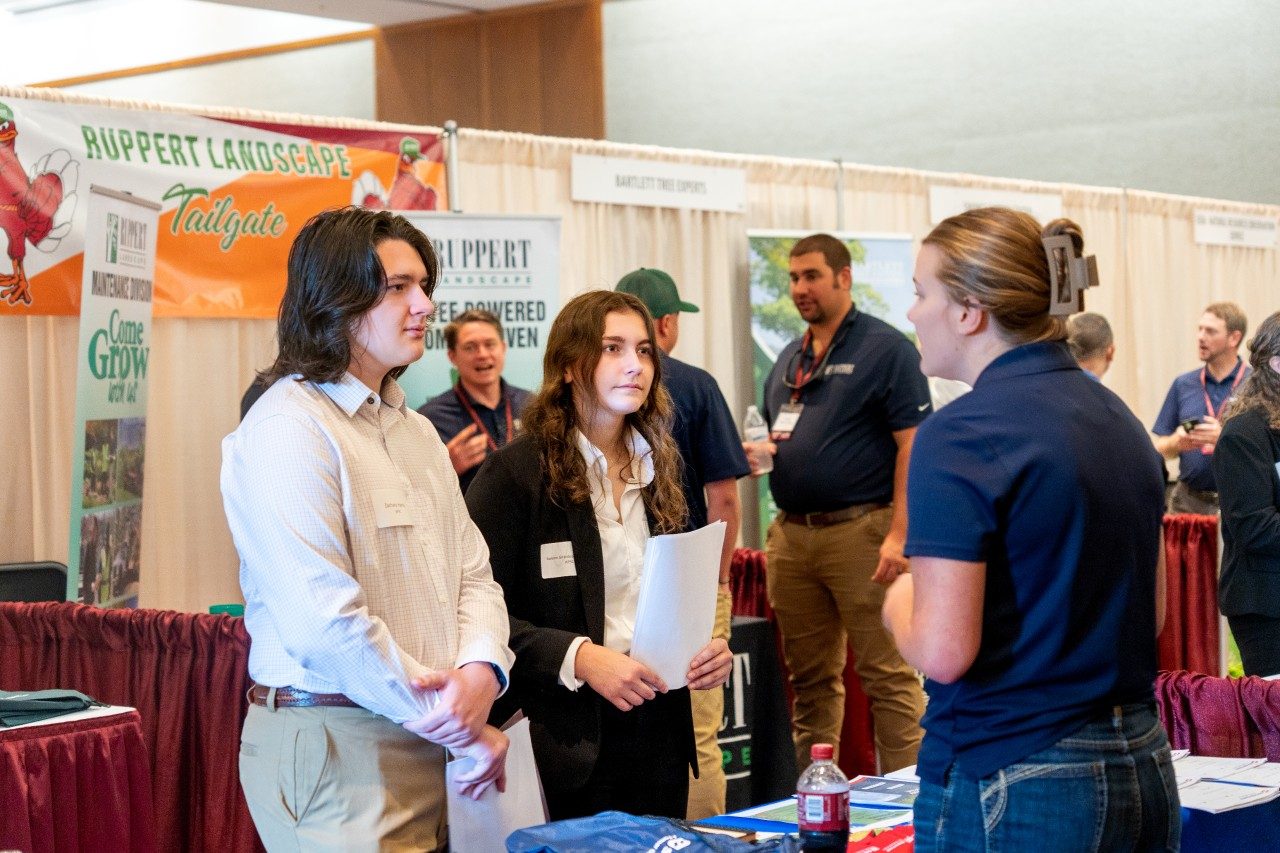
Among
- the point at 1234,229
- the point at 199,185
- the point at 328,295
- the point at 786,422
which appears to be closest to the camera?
the point at 328,295

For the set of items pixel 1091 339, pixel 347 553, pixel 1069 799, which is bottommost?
pixel 1069 799

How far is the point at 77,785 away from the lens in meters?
2.82

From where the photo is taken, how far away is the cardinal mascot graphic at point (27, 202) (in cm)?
459

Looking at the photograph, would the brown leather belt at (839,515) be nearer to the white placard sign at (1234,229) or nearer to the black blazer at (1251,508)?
the black blazer at (1251,508)

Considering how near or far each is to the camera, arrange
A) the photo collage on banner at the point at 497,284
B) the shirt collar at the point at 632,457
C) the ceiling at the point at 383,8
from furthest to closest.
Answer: the ceiling at the point at 383,8
the photo collage on banner at the point at 497,284
the shirt collar at the point at 632,457

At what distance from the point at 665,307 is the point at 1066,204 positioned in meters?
4.66

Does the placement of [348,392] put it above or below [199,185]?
below

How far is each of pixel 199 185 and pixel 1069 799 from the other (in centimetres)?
424

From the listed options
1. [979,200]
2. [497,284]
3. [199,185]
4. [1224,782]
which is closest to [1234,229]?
[979,200]

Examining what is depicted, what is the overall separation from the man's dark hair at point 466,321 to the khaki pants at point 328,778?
295cm

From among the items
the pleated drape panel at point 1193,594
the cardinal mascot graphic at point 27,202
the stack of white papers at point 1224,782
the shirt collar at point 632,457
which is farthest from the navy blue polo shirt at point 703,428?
the pleated drape panel at point 1193,594

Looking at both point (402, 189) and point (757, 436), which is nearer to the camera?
point (757, 436)

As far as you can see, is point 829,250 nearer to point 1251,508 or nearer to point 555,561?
point 1251,508

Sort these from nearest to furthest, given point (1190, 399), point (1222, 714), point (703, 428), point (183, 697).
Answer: point (1222, 714) → point (183, 697) → point (703, 428) → point (1190, 399)
